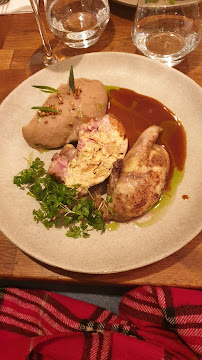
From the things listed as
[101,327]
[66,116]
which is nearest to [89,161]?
[66,116]

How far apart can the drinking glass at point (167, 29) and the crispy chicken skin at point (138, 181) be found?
756 millimetres

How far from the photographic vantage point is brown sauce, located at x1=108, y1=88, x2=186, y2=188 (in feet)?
5.80

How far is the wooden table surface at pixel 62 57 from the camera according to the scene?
1.45 meters

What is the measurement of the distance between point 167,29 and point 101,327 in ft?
6.45

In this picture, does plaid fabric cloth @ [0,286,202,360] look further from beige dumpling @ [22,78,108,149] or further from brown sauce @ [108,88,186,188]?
beige dumpling @ [22,78,108,149]

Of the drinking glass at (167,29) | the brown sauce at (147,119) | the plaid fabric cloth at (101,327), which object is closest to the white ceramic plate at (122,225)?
the brown sauce at (147,119)

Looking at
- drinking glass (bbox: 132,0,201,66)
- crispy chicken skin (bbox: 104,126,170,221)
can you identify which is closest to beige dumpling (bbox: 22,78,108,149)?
crispy chicken skin (bbox: 104,126,170,221)

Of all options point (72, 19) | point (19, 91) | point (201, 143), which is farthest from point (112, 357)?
point (72, 19)

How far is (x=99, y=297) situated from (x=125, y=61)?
1.56m

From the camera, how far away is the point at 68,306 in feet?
5.78

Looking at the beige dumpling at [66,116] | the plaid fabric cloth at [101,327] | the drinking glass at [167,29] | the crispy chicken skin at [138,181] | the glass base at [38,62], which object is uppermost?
the drinking glass at [167,29]

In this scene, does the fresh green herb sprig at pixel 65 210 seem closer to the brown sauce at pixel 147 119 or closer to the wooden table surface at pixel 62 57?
the wooden table surface at pixel 62 57

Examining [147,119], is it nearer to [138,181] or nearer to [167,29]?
[138,181]

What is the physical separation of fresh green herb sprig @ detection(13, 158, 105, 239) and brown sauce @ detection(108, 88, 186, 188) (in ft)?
1.61
